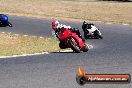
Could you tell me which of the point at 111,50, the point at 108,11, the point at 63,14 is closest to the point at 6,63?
the point at 111,50

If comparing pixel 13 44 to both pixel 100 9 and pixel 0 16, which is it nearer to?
pixel 0 16

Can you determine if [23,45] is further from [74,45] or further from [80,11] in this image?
[80,11]

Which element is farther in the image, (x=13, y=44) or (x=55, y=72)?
(x=13, y=44)

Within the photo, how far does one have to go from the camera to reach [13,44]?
843 inches

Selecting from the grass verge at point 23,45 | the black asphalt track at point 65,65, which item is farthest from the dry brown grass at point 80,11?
the black asphalt track at point 65,65

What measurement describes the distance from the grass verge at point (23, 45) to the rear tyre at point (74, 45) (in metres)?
1.10

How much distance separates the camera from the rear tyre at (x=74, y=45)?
1831 cm

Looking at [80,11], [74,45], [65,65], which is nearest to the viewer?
[65,65]

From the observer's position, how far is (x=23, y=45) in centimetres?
2095

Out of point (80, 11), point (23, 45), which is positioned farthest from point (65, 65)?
point (80, 11)

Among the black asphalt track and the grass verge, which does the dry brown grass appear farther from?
the black asphalt track

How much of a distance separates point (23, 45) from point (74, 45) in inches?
133

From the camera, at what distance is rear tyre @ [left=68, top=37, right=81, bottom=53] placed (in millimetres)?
18312

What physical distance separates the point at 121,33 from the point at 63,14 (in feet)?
39.4
